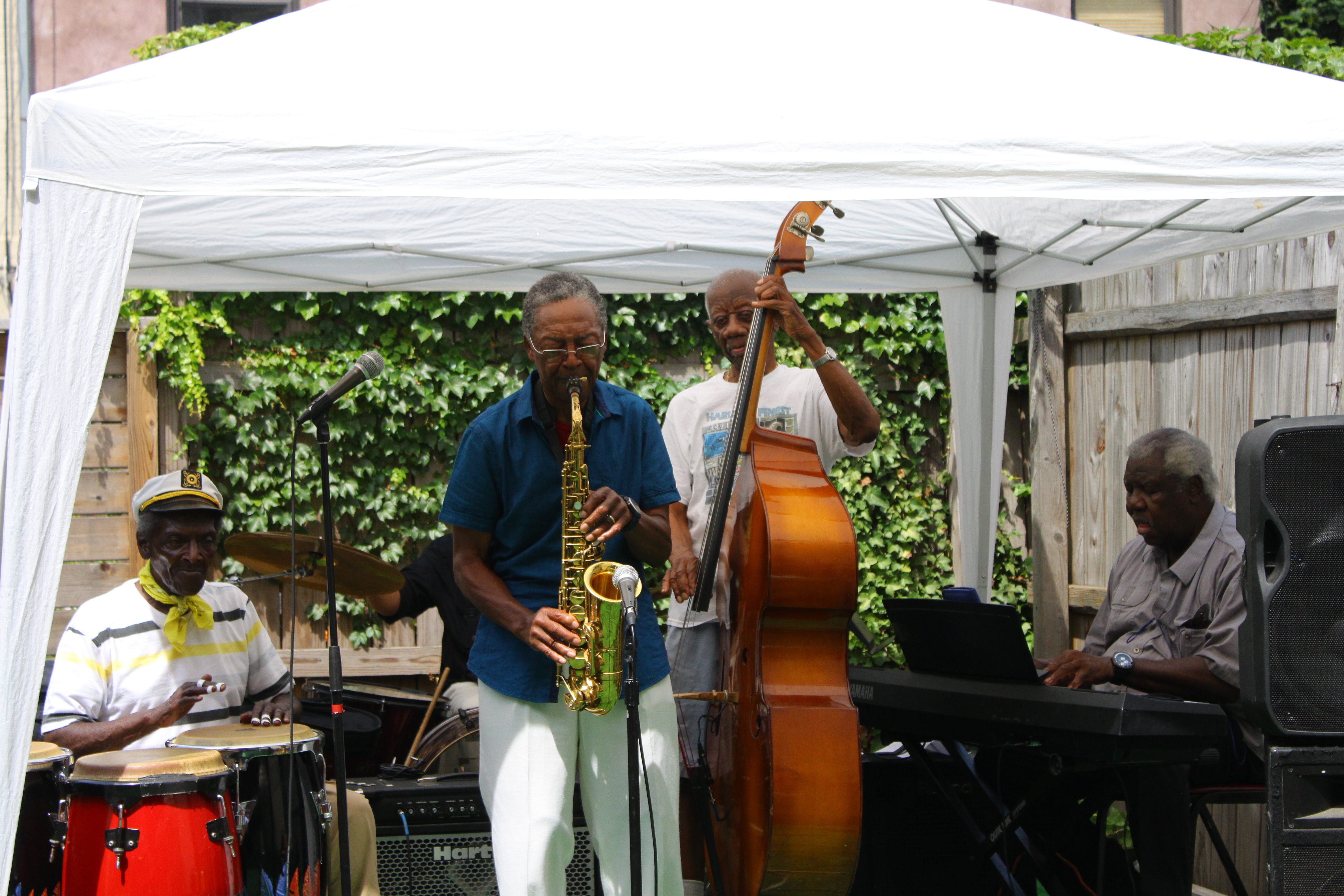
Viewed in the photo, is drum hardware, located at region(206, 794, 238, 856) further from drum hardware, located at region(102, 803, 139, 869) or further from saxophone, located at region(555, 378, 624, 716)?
saxophone, located at region(555, 378, 624, 716)

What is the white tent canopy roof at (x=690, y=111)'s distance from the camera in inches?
A: 101

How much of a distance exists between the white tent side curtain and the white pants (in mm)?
928

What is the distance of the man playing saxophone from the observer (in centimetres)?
257

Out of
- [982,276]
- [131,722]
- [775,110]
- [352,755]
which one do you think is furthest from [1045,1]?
[131,722]

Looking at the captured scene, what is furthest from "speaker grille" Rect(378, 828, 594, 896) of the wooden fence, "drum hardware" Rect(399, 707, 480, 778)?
the wooden fence

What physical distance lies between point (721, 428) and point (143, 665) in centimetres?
183

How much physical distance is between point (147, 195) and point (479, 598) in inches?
43.4

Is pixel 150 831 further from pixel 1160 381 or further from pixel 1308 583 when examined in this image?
pixel 1160 381

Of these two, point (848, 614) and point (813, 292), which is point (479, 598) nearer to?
point (848, 614)

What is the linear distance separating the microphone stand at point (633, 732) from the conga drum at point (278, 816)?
3.47 feet

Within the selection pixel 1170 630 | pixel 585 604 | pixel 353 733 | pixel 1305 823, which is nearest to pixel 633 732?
pixel 585 604

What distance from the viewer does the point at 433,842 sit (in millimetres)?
3689

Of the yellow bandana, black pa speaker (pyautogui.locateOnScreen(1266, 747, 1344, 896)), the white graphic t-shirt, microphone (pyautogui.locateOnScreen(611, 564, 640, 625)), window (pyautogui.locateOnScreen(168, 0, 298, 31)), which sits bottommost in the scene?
black pa speaker (pyautogui.locateOnScreen(1266, 747, 1344, 896))

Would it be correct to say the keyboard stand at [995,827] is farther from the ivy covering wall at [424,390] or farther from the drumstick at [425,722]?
the ivy covering wall at [424,390]
